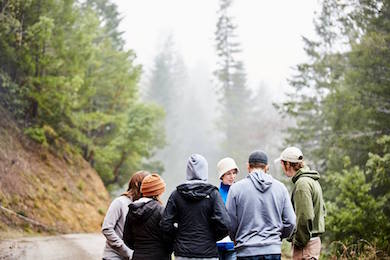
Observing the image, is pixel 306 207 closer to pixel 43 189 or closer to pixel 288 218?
pixel 288 218

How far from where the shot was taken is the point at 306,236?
5195mm

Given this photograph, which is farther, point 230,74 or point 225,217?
point 230,74

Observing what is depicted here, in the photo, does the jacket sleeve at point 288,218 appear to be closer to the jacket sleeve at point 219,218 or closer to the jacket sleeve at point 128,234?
the jacket sleeve at point 219,218

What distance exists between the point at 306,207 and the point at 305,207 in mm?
12

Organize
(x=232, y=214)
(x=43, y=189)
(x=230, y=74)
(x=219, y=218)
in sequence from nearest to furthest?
(x=219, y=218), (x=232, y=214), (x=43, y=189), (x=230, y=74)

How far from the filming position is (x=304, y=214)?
516 centimetres

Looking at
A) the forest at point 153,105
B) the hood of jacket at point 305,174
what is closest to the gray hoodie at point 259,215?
the hood of jacket at point 305,174

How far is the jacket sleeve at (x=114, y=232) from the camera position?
219 inches

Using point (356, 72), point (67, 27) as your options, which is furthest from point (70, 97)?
point (356, 72)

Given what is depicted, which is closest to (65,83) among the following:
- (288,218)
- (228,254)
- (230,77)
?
(228,254)

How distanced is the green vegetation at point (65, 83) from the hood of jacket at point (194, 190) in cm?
1345

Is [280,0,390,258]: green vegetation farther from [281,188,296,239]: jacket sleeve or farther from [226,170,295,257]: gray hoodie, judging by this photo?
[226,170,295,257]: gray hoodie

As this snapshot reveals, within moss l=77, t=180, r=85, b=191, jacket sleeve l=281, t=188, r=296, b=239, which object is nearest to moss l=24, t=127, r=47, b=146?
moss l=77, t=180, r=85, b=191

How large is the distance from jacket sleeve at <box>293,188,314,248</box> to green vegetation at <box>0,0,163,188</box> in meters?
13.9
